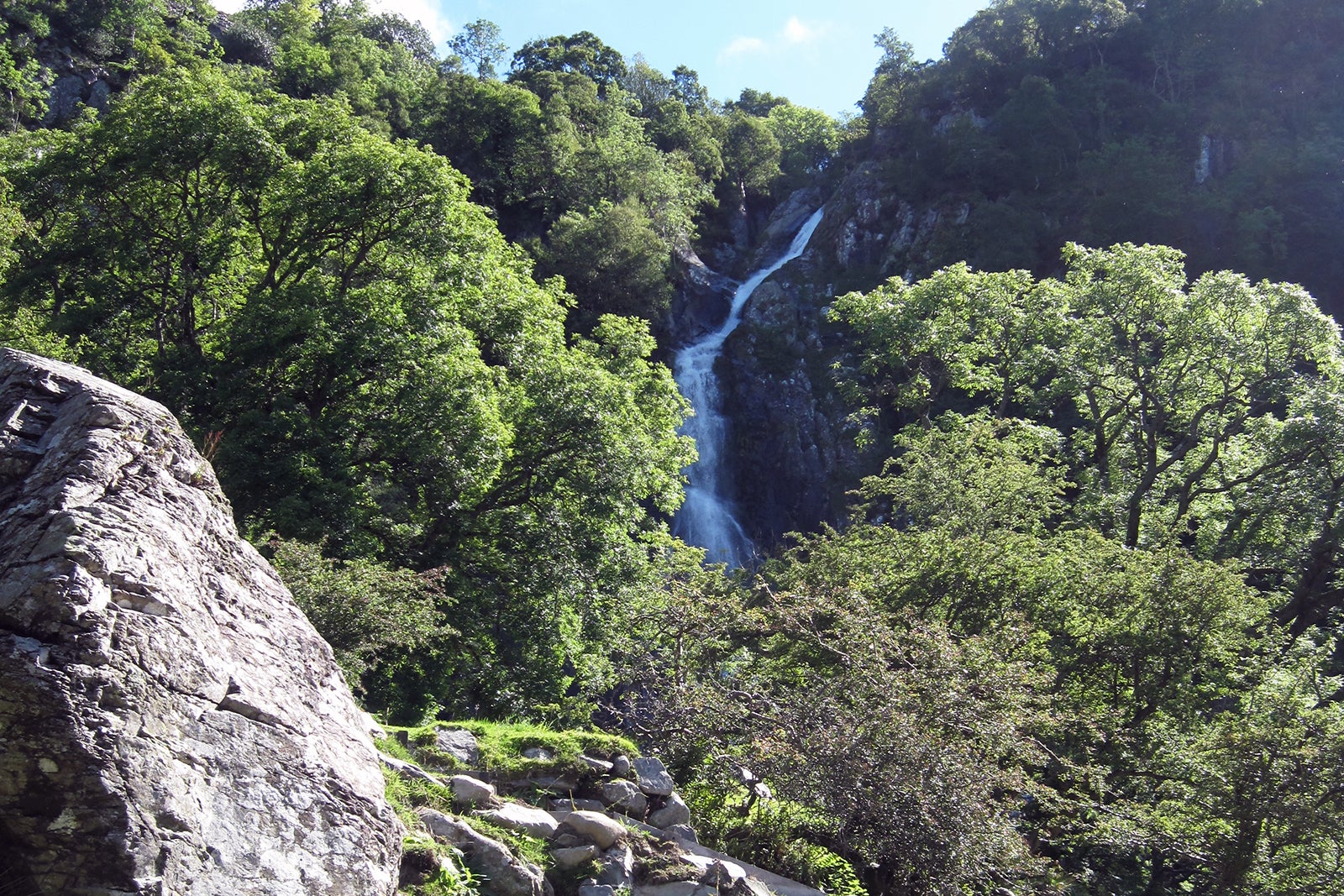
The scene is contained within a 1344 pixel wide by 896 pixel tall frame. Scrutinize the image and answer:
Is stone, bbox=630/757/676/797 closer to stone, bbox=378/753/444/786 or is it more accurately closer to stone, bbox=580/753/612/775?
stone, bbox=580/753/612/775

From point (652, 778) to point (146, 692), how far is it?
560 cm

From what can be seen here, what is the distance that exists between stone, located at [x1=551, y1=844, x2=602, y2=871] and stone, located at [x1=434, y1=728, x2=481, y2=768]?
1569 mm

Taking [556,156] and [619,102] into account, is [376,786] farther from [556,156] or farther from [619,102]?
[619,102]

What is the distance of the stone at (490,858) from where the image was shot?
6.81 metres

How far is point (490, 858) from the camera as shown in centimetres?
689

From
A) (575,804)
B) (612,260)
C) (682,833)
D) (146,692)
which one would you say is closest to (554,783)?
(575,804)

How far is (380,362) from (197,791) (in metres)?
11.9

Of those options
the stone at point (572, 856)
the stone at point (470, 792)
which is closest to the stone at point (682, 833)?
the stone at point (572, 856)

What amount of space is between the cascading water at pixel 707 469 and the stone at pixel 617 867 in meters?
23.3

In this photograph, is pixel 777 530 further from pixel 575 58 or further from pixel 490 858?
pixel 575 58

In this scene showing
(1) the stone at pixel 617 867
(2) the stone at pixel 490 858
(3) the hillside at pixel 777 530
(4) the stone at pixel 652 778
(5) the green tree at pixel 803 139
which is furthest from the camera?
(5) the green tree at pixel 803 139

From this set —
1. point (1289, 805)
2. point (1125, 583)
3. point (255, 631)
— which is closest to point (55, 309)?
point (255, 631)

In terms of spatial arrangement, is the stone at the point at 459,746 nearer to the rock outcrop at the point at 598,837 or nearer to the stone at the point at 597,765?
the rock outcrop at the point at 598,837

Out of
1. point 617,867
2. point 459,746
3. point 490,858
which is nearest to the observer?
point 490,858
